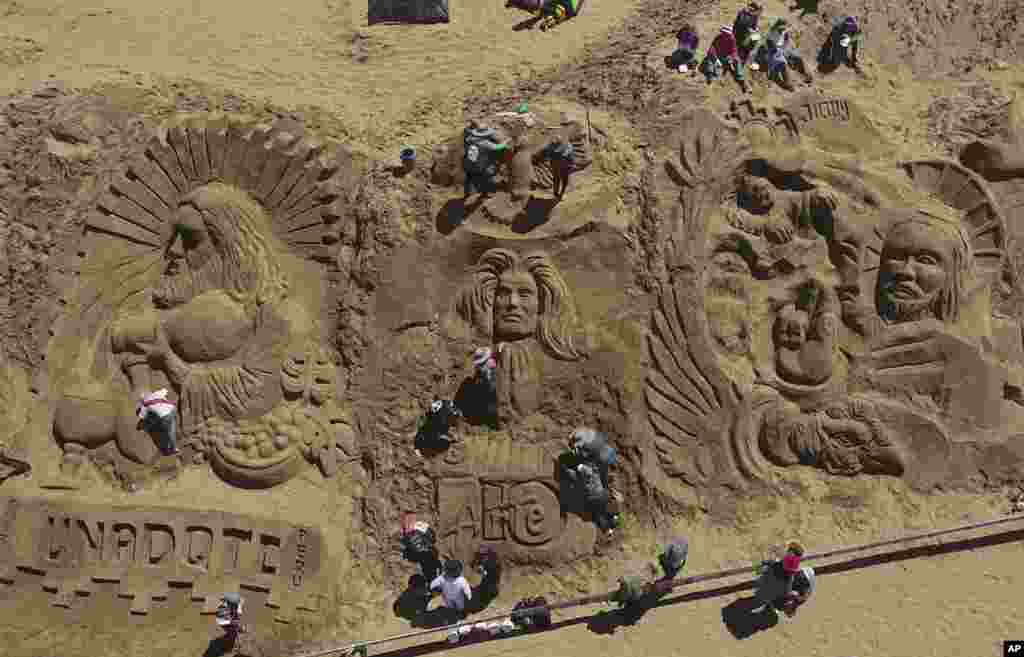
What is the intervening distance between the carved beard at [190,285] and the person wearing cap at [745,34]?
6.91 metres

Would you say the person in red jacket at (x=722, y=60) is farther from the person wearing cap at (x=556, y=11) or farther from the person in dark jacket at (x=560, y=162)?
the person wearing cap at (x=556, y=11)

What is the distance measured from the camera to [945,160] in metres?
9.14

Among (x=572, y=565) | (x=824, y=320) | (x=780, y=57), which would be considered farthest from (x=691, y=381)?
(x=780, y=57)

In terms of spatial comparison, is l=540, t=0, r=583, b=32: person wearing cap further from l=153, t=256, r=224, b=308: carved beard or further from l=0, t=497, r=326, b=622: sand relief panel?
l=0, t=497, r=326, b=622: sand relief panel

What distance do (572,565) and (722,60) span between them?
641cm

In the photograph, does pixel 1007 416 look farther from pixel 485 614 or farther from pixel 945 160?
pixel 485 614

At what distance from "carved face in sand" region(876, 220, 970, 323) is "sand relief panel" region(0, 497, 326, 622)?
22.0 ft

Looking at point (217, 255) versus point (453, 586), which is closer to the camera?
point (453, 586)

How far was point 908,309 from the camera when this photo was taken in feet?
27.9

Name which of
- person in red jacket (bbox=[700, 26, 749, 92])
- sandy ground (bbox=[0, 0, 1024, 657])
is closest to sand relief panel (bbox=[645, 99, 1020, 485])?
sandy ground (bbox=[0, 0, 1024, 657])

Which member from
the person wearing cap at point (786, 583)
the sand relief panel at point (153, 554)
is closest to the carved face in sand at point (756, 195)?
the person wearing cap at point (786, 583)

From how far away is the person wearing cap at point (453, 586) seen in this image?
7.60 metres

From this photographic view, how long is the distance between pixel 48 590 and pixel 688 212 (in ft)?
25.8

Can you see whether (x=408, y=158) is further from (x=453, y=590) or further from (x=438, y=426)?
(x=453, y=590)
